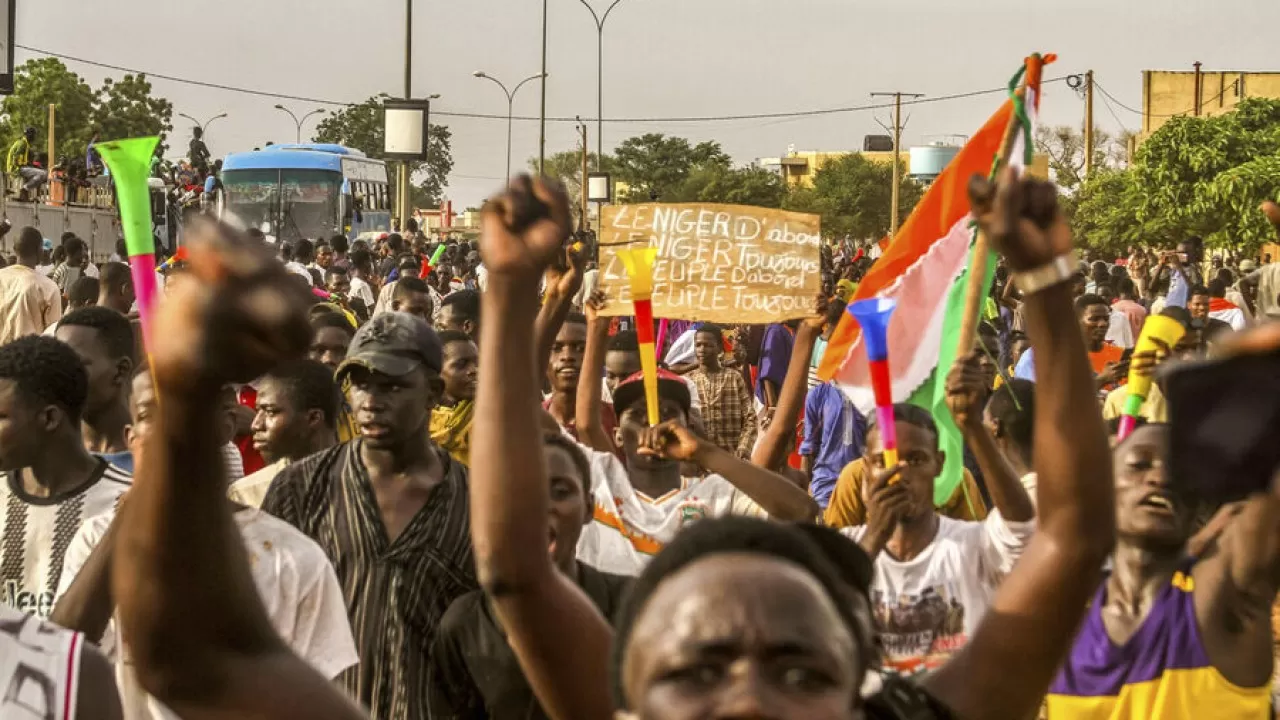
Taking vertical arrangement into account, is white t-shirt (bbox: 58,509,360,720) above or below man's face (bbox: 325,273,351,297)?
below

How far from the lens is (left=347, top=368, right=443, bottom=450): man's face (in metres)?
4.64

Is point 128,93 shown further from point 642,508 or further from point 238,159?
point 642,508

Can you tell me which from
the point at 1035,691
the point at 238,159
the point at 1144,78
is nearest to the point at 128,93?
the point at 238,159

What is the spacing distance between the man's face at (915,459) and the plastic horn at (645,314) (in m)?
0.66

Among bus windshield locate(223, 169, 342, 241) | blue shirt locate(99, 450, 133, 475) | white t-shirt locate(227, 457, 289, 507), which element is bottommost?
white t-shirt locate(227, 457, 289, 507)

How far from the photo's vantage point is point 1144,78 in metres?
66.9

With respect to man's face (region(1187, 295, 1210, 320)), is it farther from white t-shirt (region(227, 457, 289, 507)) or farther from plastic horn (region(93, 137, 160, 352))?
plastic horn (region(93, 137, 160, 352))

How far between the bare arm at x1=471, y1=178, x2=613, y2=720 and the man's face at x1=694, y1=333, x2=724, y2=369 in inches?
261

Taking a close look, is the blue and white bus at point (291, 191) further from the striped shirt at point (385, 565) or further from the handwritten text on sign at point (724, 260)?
the striped shirt at point (385, 565)

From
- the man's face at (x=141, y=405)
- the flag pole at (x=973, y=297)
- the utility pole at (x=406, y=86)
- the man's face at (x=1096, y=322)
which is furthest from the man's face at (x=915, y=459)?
the utility pole at (x=406, y=86)

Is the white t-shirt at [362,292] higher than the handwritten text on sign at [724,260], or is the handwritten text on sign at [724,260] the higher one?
the handwritten text on sign at [724,260]

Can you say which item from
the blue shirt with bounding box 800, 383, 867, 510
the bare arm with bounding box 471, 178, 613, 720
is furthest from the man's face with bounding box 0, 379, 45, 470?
the blue shirt with bounding box 800, 383, 867, 510

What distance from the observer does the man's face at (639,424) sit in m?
5.53

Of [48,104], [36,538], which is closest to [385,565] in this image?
[36,538]
